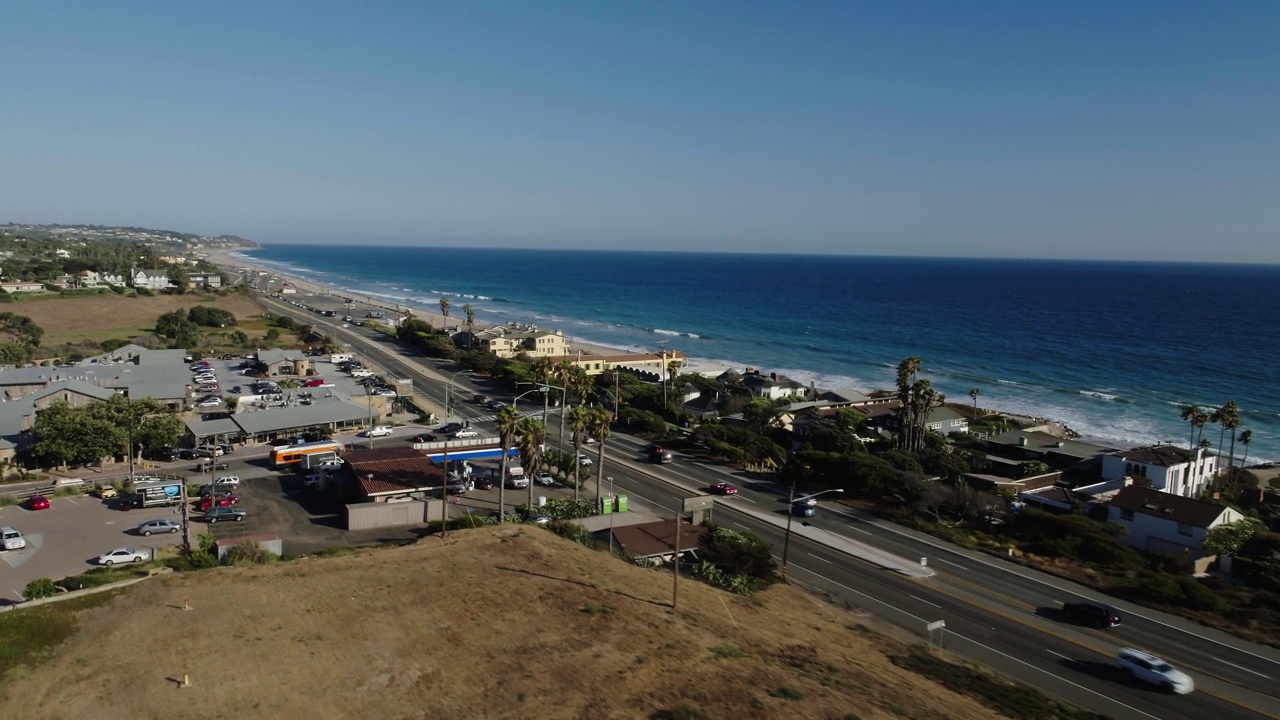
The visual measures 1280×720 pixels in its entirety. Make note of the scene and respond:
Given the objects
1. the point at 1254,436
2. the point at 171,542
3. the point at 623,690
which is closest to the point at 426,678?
the point at 623,690

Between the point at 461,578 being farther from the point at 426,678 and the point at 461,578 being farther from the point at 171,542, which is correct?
the point at 171,542

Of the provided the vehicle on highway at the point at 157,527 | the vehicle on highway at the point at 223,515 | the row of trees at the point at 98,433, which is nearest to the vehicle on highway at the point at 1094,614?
the vehicle on highway at the point at 223,515

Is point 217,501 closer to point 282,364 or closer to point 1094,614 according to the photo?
point 282,364

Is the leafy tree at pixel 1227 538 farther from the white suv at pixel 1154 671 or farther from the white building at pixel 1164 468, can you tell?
the white suv at pixel 1154 671

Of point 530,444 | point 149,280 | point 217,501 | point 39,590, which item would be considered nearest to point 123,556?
point 39,590

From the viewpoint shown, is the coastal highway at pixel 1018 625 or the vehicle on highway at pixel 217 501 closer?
the coastal highway at pixel 1018 625

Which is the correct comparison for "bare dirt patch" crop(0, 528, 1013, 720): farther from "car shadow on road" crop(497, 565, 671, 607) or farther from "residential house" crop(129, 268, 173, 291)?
"residential house" crop(129, 268, 173, 291)
